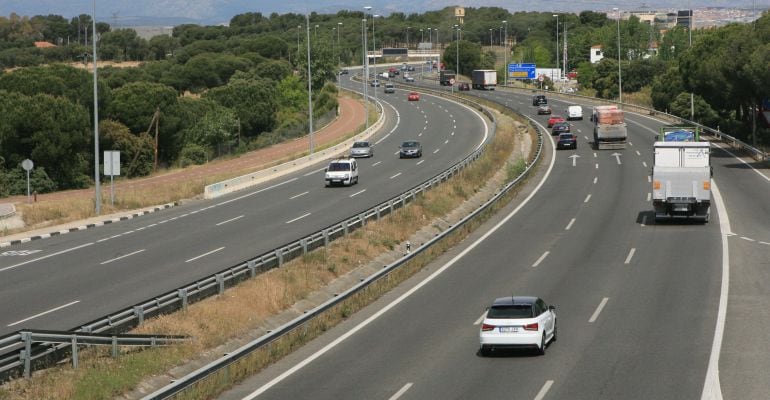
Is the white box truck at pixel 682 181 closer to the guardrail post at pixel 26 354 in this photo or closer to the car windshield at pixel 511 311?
the car windshield at pixel 511 311

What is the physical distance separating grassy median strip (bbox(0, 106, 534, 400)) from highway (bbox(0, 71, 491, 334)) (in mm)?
2845

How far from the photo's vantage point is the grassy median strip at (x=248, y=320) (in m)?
20.6

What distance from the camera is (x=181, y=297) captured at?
27375mm

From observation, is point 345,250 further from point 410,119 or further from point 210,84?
point 210,84

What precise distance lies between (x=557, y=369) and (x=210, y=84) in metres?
158

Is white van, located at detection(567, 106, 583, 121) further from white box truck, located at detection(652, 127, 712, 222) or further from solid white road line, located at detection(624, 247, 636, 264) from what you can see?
solid white road line, located at detection(624, 247, 636, 264)

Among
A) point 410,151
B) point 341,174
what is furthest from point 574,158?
point 341,174

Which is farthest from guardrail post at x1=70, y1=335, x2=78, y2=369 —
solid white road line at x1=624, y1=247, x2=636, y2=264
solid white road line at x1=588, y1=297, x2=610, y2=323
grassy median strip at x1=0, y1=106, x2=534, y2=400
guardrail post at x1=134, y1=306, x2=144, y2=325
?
solid white road line at x1=624, y1=247, x2=636, y2=264

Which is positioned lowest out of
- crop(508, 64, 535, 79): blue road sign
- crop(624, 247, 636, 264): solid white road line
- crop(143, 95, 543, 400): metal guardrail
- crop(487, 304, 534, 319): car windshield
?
crop(624, 247, 636, 264): solid white road line

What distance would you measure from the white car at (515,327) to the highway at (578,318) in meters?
0.43

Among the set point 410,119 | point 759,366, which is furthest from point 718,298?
point 410,119

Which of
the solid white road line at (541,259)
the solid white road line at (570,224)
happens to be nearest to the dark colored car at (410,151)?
the solid white road line at (570,224)

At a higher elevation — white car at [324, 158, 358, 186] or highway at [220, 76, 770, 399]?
white car at [324, 158, 358, 186]

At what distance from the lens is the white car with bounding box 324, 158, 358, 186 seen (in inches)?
2450
